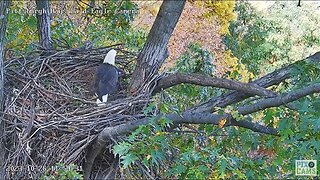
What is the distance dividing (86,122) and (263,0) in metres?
7.35

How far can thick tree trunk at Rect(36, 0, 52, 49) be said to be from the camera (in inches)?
129

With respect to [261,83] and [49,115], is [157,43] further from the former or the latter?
[49,115]

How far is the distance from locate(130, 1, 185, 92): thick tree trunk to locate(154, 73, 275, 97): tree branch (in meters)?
0.10

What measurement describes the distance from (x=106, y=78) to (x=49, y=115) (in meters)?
0.41

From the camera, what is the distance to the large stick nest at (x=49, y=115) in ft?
8.24

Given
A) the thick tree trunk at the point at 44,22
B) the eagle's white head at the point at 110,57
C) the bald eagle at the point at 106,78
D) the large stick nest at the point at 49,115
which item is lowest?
the large stick nest at the point at 49,115

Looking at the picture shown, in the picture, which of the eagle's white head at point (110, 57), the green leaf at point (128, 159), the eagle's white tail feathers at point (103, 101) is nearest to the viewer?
the green leaf at point (128, 159)

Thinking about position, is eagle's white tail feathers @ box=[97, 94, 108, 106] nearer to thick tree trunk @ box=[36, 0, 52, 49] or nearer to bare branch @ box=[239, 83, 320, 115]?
thick tree trunk @ box=[36, 0, 52, 49]

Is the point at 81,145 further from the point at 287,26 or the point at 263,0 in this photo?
the point at 263,0

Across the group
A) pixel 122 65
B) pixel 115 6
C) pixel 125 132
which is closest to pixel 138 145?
pixel 125 132

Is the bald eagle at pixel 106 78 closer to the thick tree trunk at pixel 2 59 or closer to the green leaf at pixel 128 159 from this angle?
the thick tree trunk at pixel 2 59

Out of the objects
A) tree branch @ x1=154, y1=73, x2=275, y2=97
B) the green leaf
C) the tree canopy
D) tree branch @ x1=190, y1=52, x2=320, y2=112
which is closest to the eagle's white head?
the tree canopy

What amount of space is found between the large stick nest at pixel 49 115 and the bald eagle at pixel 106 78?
5cm

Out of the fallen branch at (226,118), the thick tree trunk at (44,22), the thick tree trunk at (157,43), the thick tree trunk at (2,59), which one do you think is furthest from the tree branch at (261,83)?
the thick tree trunk at (44,22)
